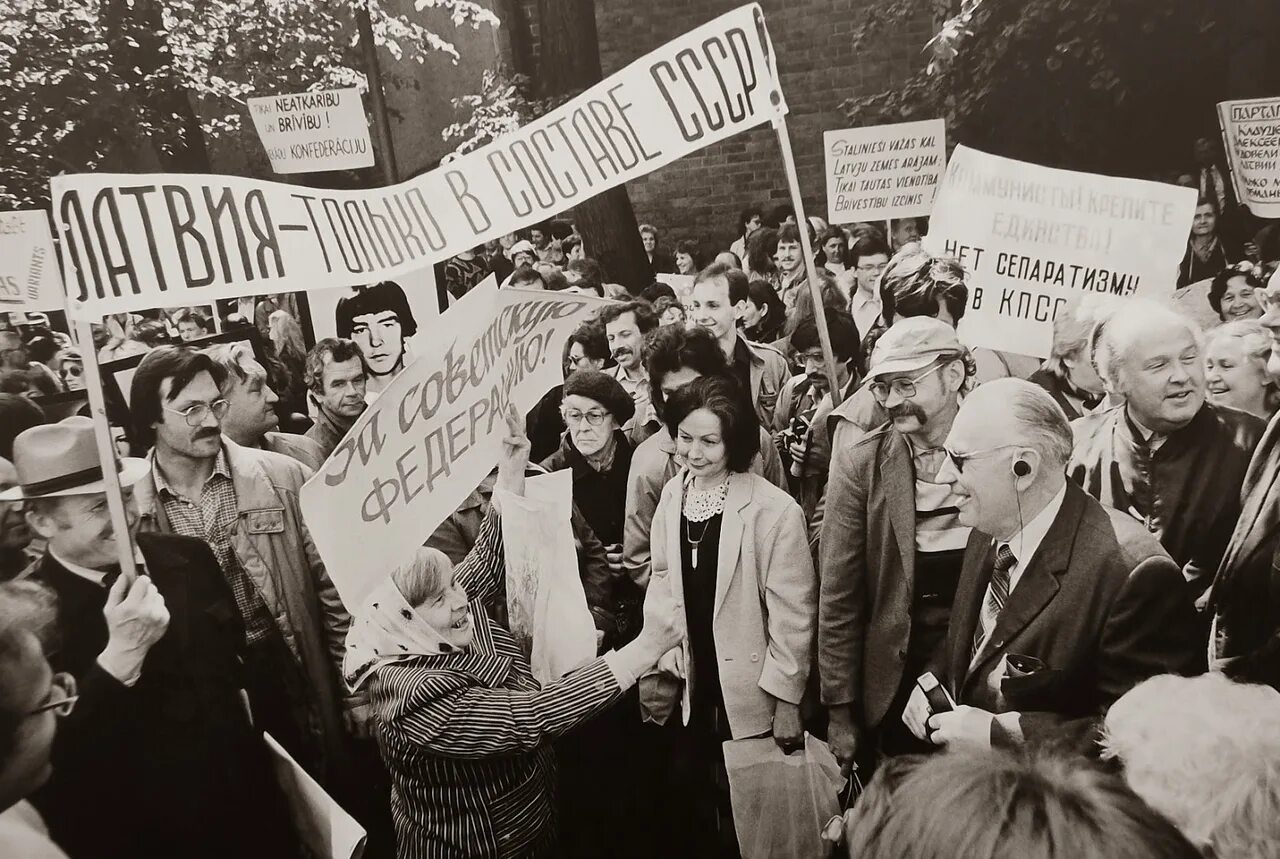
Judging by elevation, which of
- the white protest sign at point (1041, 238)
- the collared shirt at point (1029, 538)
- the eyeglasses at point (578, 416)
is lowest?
the collared shirt at point (1029, 538)

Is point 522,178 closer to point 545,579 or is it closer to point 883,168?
point 883,168

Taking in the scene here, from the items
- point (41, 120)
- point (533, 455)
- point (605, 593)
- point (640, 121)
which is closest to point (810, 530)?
point (605, 593)

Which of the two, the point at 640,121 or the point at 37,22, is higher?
the point at 37,22

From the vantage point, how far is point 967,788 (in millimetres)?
1832

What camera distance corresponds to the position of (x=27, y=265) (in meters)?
2.70

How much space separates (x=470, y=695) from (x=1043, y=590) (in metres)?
1.61

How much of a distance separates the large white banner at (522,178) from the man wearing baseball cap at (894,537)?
86 cm

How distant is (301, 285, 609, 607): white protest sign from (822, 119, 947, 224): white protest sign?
0.78m

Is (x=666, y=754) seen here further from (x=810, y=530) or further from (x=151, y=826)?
(x=151, y=826)

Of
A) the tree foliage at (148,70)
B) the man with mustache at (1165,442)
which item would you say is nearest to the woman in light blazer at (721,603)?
the man with mustache at (1165,442)

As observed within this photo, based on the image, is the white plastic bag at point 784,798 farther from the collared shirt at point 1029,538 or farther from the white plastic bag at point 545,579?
the collared shirt at point 1029,538

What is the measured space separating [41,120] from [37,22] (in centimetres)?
27

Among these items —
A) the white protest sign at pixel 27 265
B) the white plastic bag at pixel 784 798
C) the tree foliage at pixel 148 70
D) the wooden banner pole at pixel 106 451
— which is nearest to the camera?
the wooden banner pole at pixel 106 451

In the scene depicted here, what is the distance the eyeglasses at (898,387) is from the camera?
9.85ft
